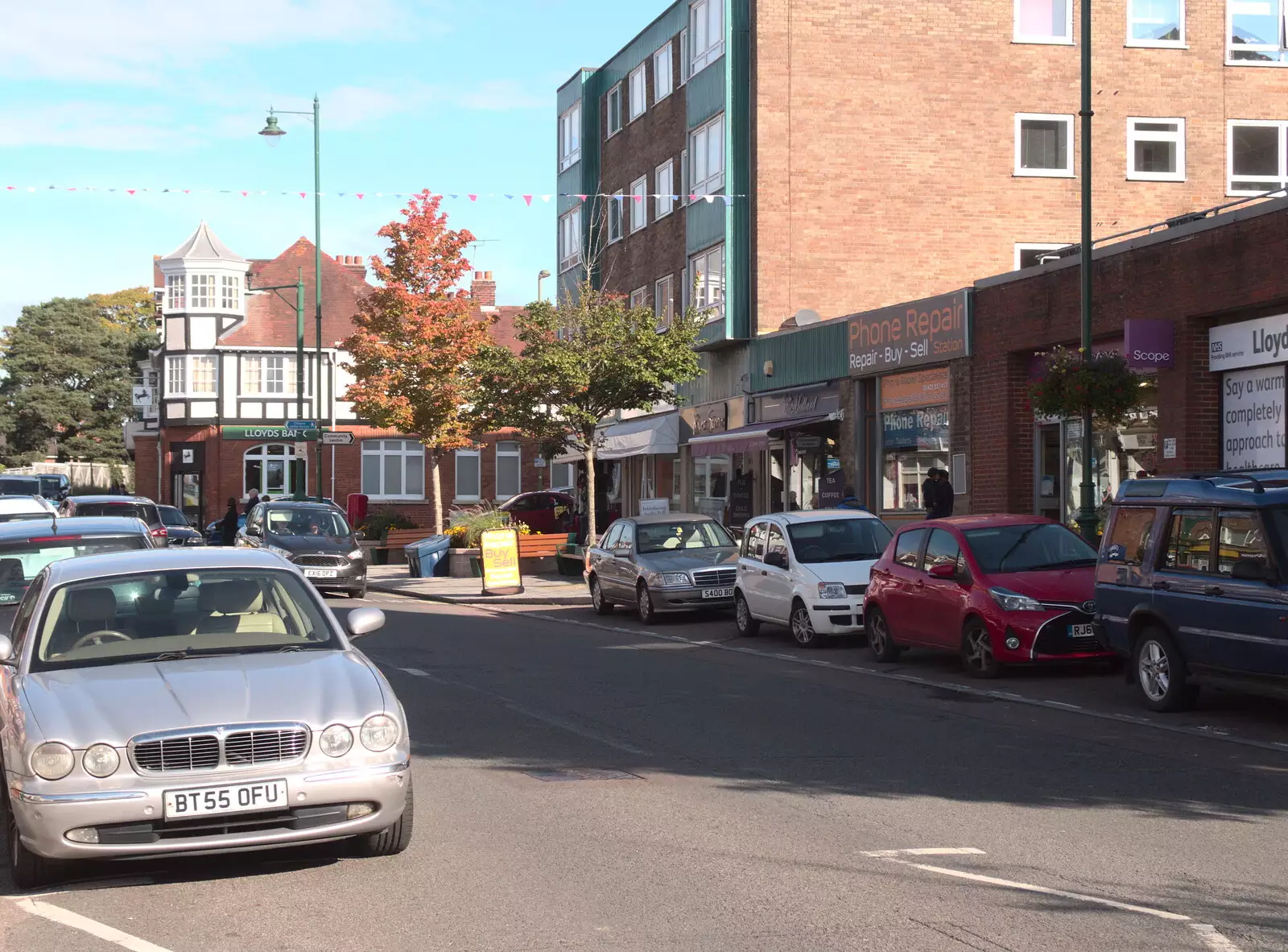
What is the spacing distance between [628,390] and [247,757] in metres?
25.8

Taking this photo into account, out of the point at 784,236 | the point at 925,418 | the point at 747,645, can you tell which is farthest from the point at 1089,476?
the point at 784,236

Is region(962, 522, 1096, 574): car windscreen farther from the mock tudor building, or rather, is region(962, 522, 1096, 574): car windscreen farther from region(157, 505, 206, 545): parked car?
the mock tudor building

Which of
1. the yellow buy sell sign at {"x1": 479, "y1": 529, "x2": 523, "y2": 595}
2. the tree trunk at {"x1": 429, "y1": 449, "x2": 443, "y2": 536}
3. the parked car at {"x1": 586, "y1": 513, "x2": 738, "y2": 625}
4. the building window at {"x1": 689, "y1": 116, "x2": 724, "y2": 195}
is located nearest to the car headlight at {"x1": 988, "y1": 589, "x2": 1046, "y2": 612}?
the parked car at {"x1": 586, "y1": 513, "x2": 738, "y2": 625}

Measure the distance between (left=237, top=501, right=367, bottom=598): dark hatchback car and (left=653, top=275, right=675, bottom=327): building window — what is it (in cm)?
1223

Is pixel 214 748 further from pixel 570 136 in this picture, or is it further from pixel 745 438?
pixel 570 136

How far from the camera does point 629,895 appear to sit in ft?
21.9

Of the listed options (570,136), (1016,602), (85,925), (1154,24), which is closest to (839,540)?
(1016,602)

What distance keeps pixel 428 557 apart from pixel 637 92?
1513 cm

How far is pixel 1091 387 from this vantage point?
1955 centimetres

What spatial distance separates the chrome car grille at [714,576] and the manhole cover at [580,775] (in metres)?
13.0

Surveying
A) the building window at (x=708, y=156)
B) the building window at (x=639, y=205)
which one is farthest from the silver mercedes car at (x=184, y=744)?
the building window at (x=639, y=205)

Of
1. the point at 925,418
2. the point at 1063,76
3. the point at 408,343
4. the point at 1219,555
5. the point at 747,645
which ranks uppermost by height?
the point at 1063,76

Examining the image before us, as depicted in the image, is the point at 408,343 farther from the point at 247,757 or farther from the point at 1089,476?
the point at 247,757

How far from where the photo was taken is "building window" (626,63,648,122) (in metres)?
43.0
